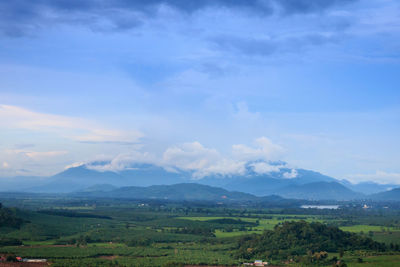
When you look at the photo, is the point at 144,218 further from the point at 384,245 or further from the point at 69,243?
the point at 384,245

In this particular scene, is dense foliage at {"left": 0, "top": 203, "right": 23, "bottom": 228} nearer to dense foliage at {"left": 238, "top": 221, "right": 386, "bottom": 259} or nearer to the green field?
the green field

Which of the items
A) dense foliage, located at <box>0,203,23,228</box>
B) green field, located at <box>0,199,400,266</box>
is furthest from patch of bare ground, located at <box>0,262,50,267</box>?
dense foliage, located at <box>0,203,23,228</box>

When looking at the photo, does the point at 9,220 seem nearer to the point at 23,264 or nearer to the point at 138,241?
the point at 138,241

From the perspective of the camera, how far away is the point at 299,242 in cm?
8388

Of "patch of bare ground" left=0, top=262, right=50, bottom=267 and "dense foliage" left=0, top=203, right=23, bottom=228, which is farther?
"dense foliage" left=0, top=203, right=23, bottom=228

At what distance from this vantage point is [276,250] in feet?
265

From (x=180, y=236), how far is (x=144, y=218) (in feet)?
143

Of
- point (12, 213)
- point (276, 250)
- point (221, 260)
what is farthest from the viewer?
point (12, 213)

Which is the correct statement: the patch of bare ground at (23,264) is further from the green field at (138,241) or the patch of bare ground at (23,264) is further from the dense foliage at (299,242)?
the dense foliage at (299,242)

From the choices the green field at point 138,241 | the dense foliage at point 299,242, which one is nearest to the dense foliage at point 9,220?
the green field at point 138,241

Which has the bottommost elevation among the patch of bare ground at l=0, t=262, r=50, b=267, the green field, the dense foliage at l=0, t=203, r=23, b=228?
the patch of bare ground at l=0, t=262, r=50, b=267

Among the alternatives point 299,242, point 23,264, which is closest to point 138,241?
point 23,264

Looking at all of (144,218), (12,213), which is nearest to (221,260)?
(12,213)

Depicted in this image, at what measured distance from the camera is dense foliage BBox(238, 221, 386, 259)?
80.2 metres
